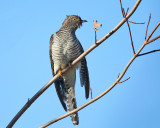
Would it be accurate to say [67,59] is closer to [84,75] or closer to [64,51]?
[64,51]

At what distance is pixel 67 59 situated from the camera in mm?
4508

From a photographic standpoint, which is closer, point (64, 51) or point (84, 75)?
point (64, 51)

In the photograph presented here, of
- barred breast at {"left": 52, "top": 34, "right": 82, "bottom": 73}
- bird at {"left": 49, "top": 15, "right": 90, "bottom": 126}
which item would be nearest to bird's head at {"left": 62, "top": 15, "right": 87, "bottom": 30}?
bird at {"left": 49, "top": 15, "right": 90, "bottom": 126}

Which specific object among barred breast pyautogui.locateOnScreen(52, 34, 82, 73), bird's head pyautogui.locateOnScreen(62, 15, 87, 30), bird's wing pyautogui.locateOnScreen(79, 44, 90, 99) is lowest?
bird's wing pyautogui.locateOnScreen(79, 44, 90, 99)

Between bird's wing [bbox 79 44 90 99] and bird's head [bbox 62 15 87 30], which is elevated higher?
bird's head [bbox 62 15 87 30]

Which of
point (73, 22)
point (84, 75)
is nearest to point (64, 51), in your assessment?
point (84, 75)

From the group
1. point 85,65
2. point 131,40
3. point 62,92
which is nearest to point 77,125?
point 62,92

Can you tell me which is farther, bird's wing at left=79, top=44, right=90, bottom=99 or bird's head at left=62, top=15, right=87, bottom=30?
bird's head at left=62, top=15, right=87, bottom=30

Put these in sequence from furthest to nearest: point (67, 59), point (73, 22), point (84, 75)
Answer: point (73, 22) < point (84, 75) < point (67, 59)

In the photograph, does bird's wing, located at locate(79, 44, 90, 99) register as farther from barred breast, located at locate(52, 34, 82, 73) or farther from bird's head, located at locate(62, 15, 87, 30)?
bird's head, located at locate(62, 15, 87, 30)

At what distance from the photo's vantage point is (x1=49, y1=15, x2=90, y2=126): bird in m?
4.53

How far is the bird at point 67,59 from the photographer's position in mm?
4527

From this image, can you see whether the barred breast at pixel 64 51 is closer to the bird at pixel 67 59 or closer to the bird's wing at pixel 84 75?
the bird at pixel 67 59

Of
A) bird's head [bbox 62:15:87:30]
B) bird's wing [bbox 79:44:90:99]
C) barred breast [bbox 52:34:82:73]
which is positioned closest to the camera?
barred breast [bbox 52:34:82:73]
